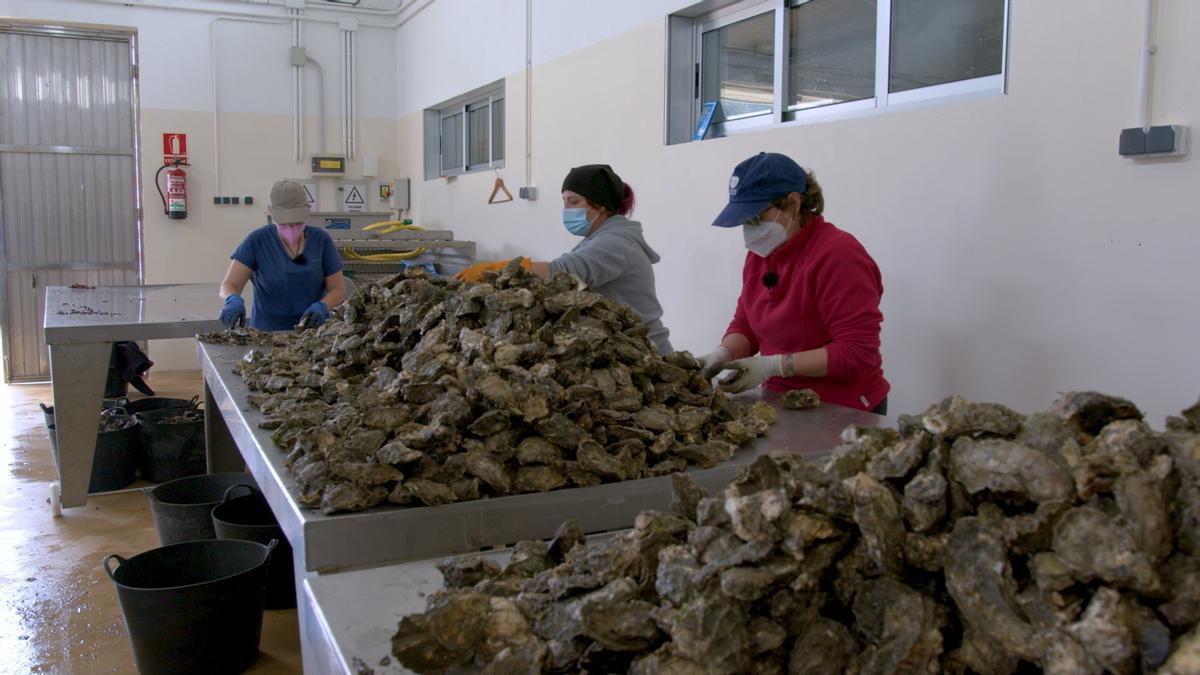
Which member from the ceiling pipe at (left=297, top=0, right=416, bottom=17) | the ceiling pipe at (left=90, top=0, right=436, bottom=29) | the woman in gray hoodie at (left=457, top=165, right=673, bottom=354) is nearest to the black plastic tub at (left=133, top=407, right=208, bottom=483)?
the woman in gray hoodie at (left=457, top=165, right=673, bottom=354)

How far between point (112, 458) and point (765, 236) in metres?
3.39

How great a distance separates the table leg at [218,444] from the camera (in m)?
3.87

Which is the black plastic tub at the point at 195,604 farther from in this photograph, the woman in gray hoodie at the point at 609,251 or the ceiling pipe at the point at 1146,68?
the ceiling pipe at the point at 1146,68

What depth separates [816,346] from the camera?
7.61 feet

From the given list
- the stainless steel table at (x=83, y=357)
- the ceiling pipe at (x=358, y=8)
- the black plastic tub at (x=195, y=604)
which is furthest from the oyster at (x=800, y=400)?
the ceiling pipe at (x=358, y=8)

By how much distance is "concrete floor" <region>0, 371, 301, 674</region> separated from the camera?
2551mm

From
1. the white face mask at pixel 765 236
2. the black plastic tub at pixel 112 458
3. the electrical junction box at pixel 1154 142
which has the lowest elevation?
the black plastic tub at pixel 112 458

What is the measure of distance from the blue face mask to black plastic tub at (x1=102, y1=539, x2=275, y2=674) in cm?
128

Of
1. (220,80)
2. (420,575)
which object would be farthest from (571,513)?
(220,80)

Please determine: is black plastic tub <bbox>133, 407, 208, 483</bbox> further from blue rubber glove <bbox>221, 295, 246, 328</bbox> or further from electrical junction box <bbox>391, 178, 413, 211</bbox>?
electrical junction box <bbox>391, 178, 413, 211</bbox>

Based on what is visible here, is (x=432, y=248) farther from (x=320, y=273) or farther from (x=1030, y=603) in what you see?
(x=1030, y=603)

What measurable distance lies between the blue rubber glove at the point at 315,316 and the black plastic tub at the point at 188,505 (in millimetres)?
575

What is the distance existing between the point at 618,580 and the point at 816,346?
1498mm

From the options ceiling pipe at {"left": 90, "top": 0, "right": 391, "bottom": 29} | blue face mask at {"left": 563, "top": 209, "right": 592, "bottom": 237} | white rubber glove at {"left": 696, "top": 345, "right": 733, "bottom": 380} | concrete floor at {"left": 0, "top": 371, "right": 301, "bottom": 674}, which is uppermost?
ceiling pipe at {"left": 90, "top": 0, "right": 391, "bottom": 29}
